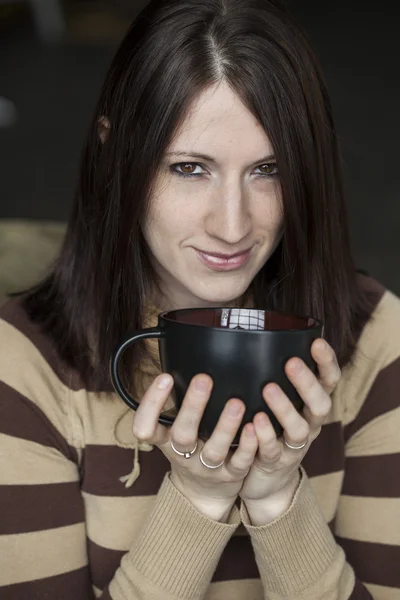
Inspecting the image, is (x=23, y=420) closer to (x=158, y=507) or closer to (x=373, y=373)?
(x=158, y=507)

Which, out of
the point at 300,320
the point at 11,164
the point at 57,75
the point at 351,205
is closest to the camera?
the point at 300,320

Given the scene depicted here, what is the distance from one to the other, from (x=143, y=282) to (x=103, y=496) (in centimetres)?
29

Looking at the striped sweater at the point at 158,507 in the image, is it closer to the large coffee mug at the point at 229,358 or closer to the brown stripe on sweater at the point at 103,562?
the brown stripe on sweater at the point at 103,562

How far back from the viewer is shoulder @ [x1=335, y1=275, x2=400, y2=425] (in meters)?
1.28

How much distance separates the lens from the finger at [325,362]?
904 mm

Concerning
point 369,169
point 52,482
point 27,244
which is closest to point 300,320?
point 52,482

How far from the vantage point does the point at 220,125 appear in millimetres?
1076

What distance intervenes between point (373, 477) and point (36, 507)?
46 centimetres

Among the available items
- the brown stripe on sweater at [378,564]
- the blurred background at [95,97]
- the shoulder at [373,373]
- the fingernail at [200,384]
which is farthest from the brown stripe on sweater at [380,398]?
the blurred background at [95,97]

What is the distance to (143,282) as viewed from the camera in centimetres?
126

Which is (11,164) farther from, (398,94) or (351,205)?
(398,94)

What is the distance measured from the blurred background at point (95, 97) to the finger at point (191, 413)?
5.35 ft

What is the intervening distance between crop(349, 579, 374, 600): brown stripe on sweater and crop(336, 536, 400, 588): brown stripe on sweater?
0.06 m

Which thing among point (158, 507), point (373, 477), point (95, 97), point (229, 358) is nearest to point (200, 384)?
point (229, 358)
